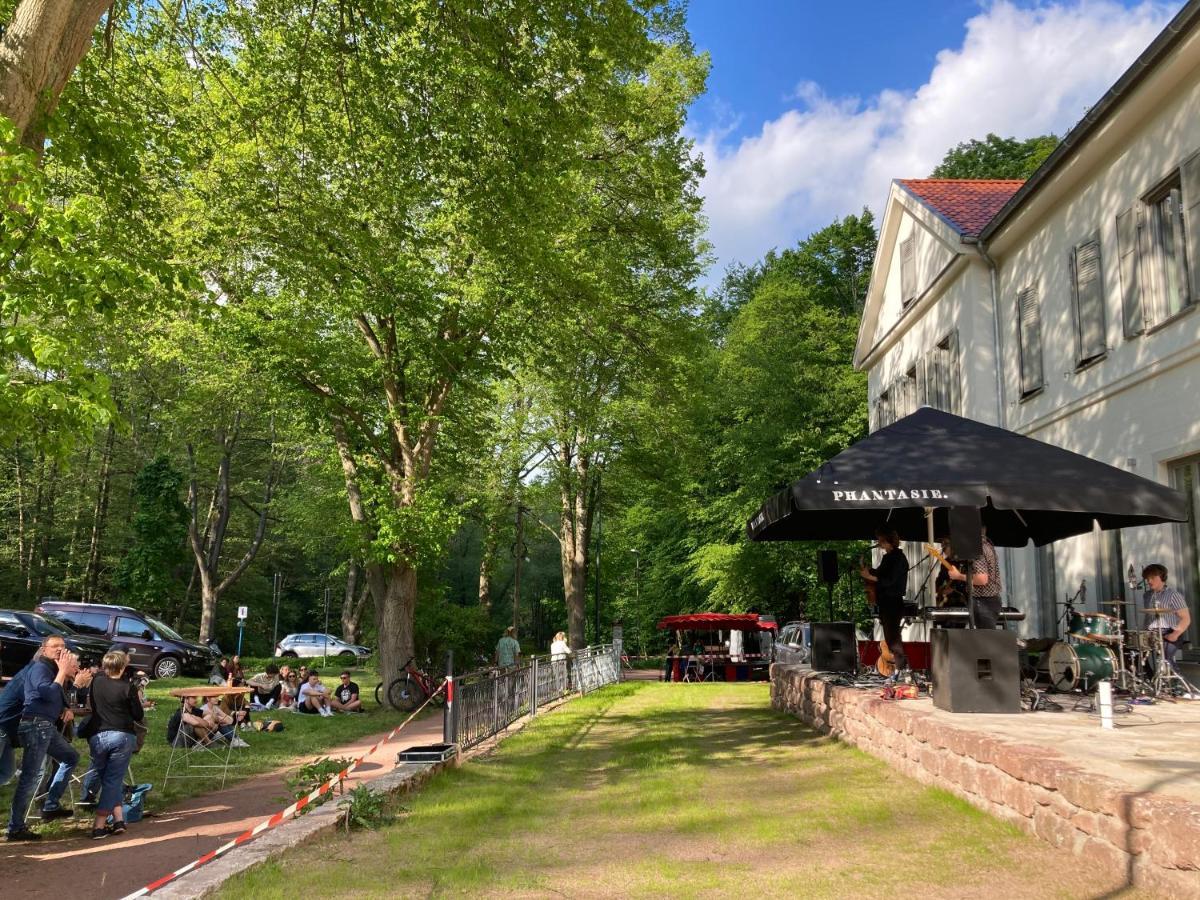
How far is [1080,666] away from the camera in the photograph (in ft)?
32.8

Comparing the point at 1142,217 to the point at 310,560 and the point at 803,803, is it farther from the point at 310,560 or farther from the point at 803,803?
the point at 310,560

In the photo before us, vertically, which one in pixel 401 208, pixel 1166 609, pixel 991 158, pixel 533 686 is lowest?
pixel 533 686

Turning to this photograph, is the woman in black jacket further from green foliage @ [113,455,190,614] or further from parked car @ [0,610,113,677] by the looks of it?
green foliage @ [113,455,190,614]

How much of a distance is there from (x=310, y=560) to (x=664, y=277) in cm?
3657

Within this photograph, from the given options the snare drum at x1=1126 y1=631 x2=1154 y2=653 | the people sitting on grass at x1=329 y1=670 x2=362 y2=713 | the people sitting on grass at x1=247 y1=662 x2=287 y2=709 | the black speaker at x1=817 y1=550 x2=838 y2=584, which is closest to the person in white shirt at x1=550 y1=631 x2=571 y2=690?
the people sitting on grass at x1=329 y1=670 x2=362 y2=713

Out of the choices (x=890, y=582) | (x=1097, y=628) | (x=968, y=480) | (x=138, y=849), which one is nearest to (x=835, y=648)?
(x=890, y=582)

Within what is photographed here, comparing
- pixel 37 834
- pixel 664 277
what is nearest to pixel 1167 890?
pixel 37 834

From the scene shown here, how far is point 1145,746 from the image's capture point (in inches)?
259

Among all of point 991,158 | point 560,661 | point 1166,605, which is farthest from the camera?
point 991,158

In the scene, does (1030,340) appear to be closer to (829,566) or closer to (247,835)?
(829,566)

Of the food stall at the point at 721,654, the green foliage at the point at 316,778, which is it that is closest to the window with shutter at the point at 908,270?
the food stall at the point at 721,654

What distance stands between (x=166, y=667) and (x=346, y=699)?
9.93m

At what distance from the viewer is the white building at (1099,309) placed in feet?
36.7

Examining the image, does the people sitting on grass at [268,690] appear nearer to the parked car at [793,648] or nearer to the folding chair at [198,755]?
the folding chair at [198,755]
